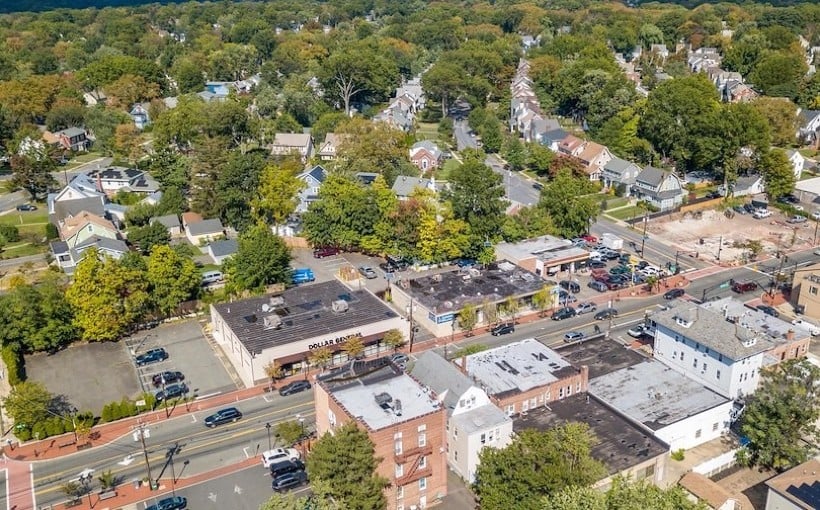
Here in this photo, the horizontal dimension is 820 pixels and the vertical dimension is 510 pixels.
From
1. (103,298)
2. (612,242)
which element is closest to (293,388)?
(103,298)

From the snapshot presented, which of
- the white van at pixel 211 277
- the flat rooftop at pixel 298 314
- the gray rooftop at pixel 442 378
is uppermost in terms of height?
the gray rooftop at pixel 442 378

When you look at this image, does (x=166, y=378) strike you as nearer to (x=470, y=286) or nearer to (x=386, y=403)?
(x=386, y=403)

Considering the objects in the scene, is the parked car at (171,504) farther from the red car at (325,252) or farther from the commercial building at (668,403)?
the red car at (325,252)

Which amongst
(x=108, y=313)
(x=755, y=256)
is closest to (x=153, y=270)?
(x=108, y=313)

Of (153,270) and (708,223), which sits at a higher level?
(153,270)

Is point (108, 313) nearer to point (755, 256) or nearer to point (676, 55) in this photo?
point (755, 256)

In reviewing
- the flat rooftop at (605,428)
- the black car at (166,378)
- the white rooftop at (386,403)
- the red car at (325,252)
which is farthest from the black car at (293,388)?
the red car at (325,252)

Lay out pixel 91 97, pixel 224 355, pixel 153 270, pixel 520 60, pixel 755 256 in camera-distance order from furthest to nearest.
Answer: pixel 520 60 → pixel 91 97 → pixel 755 256 → pixel 153 270 → pixel 224 355
